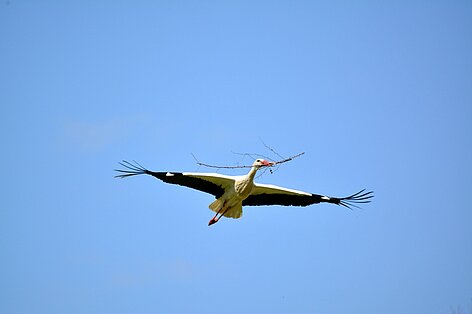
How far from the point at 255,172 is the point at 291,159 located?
1.73 metres

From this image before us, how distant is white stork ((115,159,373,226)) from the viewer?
21.8 meters

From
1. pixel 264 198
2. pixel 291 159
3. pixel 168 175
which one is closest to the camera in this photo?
pixel 291 159

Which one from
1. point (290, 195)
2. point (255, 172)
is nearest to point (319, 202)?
point (290, 195)

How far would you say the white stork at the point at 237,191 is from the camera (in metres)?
21.8

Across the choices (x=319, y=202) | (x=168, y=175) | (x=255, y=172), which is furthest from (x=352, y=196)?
(x=168, y=175)

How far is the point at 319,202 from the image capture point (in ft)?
77.8

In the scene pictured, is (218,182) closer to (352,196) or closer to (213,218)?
(213,218)

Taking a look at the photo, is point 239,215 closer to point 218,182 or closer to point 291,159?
point 218,182

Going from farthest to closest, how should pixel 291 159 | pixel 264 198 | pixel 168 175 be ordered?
pixel 264 198 < pixel 168 175 < pixel 291 159

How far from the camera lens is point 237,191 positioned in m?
22.1

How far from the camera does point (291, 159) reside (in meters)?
20.3

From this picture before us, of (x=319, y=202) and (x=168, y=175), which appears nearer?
(x=168, y=175)

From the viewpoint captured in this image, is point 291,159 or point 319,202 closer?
point 291,159

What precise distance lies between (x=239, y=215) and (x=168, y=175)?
1.99m
